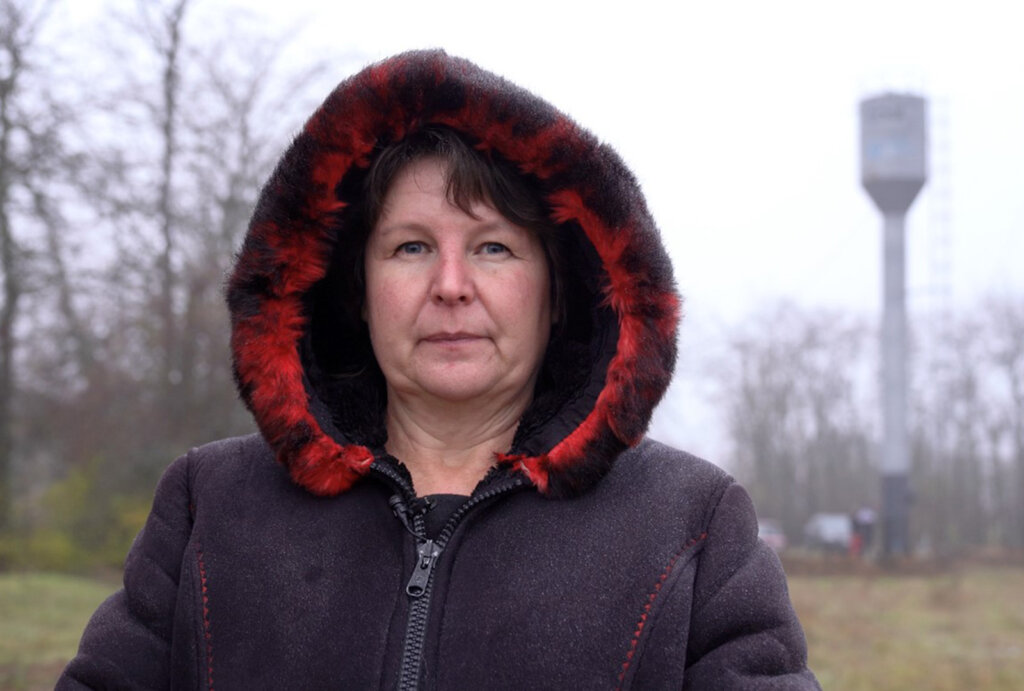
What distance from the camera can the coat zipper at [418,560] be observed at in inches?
73.4

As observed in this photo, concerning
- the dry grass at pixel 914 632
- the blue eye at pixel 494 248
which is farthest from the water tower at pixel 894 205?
the blue eye at pixel 494 248

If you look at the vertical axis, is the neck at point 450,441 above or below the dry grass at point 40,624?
above

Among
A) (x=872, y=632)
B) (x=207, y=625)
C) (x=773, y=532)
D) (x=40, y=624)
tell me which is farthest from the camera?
(x=773, y=532)

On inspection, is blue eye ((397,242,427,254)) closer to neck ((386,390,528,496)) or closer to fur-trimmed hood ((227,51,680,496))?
fur-trimmed hood ((227,51,680,496))

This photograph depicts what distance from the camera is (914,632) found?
34.2 feet

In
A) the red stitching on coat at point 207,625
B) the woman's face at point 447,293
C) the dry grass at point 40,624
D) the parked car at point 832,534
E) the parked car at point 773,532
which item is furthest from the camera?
the parked car at point 773,532

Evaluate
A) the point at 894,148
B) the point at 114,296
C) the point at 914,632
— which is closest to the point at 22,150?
the point at 114,296

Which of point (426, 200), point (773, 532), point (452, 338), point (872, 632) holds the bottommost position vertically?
point (773, 532)

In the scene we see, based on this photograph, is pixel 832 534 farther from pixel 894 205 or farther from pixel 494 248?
pixel 494 248

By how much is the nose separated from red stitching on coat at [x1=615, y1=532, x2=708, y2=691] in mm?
597

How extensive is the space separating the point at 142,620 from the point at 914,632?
9827 millimetres

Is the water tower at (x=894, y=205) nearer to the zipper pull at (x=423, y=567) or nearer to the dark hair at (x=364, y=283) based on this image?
the dark hair at (x=364, y=283)

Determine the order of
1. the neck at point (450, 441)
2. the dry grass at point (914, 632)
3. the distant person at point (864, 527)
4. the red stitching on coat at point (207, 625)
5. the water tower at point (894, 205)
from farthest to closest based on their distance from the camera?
the distant person at point (864, 527)
the water tower at point (894, 205)
the dry grass at point (914, 632)
the neck at point (450, 441)
the red stitching on coat at point (207, 625)

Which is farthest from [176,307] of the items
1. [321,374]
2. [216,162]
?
[321,374]
